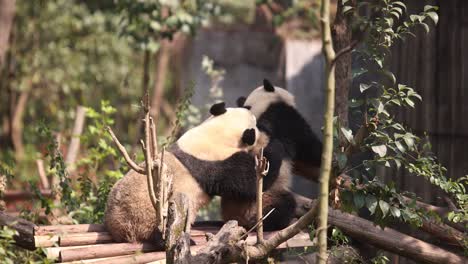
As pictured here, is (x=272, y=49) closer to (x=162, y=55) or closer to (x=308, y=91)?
(x=308, y=91)

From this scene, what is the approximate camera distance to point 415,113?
5.40 metres

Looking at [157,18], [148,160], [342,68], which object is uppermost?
[157,18]

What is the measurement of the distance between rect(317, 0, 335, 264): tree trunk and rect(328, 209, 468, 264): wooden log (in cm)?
136

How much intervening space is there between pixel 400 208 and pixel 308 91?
188 inches

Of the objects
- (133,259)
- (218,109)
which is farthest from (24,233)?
(218,109)

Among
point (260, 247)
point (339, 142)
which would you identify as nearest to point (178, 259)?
point (260, 247)

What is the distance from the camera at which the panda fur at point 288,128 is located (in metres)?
5.45

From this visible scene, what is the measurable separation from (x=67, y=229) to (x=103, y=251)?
0.39 m

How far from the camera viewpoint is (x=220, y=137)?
4.97m

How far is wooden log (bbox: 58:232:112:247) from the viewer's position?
4301mm

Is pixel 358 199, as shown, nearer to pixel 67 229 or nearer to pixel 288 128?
pixel 288 128

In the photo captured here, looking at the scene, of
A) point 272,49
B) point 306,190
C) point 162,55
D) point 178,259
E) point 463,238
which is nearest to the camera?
point 178,259

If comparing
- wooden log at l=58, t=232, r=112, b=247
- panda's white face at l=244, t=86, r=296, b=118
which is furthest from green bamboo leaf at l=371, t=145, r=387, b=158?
panda's white face at l=244, t=86, r=296, b=118

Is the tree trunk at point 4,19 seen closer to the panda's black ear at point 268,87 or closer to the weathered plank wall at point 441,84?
the panda's black ear at point 268,87
